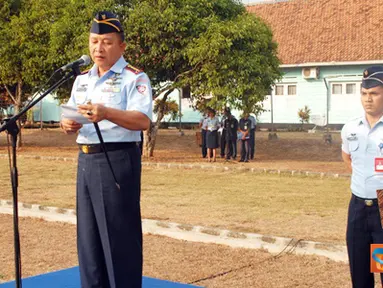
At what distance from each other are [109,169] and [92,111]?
59 cm

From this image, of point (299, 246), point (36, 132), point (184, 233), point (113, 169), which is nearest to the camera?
point (113, 169)

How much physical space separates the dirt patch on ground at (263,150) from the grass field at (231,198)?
2843 mm

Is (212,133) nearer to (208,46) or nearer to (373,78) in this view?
(208,46)

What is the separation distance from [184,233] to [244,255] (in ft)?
3.90

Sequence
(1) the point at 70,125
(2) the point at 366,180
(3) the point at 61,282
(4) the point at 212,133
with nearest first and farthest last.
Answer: (1) the point at 70,125, (2) the point at 366,180, (3) the point at 61,282, (4) the point at 212,133

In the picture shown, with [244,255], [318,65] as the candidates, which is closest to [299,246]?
[244,255]

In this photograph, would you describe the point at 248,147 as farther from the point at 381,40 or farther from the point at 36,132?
the point at 36,132

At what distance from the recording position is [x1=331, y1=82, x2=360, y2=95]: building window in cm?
3366

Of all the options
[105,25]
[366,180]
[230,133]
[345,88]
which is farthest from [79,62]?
[345,88]

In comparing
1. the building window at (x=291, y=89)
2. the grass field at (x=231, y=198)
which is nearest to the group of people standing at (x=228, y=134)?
the grass field at (x=231, y=198)

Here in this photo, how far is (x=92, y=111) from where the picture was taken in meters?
3.86

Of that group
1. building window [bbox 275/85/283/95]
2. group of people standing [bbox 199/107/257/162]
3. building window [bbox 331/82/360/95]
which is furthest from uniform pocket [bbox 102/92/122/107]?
building window [bbox 275/85/283/95]

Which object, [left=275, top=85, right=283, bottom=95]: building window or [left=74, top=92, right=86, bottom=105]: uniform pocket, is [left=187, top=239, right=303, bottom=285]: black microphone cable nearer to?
[left=74, top=92, right=86, bottom=105]: uniform pocket

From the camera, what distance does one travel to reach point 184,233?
8.66 m
